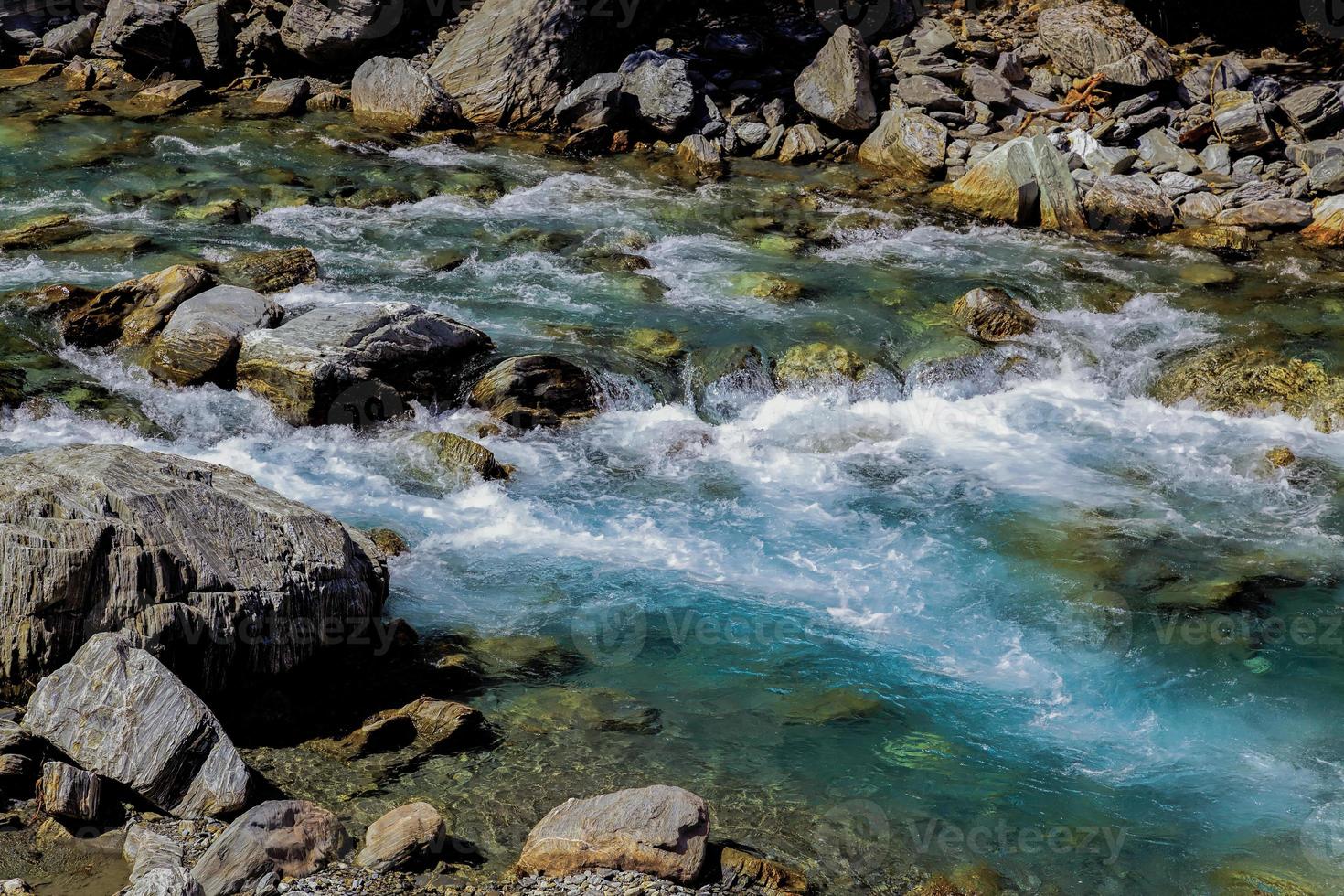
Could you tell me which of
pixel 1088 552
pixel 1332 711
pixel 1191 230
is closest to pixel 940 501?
pixel 1088 552

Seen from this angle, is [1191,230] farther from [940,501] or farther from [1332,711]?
[1332,711]

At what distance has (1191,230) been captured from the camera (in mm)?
16797

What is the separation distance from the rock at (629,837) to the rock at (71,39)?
22301 millimetres

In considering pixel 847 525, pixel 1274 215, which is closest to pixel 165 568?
pixel 847 525

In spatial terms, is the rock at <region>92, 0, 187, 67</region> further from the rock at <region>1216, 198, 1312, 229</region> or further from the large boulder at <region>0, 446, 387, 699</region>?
the rock at <region>1216, 198, 1312, 229</region>

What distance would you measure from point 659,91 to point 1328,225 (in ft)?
34.9

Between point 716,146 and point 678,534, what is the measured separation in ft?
36.6

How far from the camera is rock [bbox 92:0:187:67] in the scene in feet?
70.5

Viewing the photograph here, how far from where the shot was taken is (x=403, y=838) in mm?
5773

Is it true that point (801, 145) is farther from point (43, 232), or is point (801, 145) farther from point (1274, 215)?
point (43, 232)

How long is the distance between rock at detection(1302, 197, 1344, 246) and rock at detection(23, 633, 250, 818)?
52.8 ft

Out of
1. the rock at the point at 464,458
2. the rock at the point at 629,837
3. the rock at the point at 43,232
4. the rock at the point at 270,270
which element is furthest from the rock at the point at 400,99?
the rock at the point at 629,837

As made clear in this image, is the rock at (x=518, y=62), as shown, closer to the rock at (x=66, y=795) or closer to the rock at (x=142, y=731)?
the rock at (x=142, y=731)

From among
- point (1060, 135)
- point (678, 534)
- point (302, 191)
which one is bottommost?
point (678, 534)
